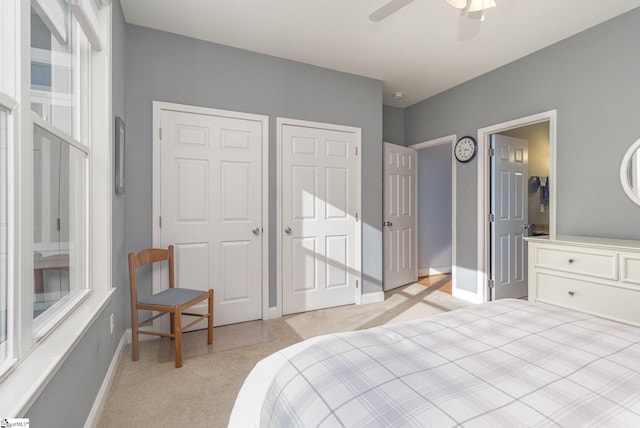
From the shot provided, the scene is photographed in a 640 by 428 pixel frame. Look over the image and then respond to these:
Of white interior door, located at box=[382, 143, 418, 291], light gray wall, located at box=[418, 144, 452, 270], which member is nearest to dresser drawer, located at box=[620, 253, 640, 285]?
white interior door, located at box=[382, 143, 418, 291]

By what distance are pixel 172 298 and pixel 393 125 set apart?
145 inches

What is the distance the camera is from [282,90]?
3.12m

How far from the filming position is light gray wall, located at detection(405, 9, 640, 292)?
2.36 metres

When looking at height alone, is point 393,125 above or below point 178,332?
above

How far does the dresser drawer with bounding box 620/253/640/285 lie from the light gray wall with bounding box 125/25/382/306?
210cm

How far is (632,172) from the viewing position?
7.63 feet

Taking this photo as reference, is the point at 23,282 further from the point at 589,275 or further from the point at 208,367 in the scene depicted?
the point at 589,275

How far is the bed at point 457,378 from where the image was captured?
2.27 ft

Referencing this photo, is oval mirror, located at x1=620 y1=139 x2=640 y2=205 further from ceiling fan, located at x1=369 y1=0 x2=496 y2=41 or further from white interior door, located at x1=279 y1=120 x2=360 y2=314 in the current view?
white interior door, located at x1=279 y1=120 x2=360 y2=314

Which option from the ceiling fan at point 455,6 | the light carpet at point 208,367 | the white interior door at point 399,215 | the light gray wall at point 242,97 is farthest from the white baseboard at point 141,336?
the ceiling fan at point 455,6

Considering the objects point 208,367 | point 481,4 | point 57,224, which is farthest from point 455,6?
point 208,367

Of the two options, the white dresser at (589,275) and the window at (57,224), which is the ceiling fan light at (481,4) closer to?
the white dresser at (589,275)

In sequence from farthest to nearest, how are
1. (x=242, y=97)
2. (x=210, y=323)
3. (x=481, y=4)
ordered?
(x=242, y=97) → (x=210, y=323) → (x=481, y=4)

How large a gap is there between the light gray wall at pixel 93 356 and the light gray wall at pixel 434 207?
4.18 metres
